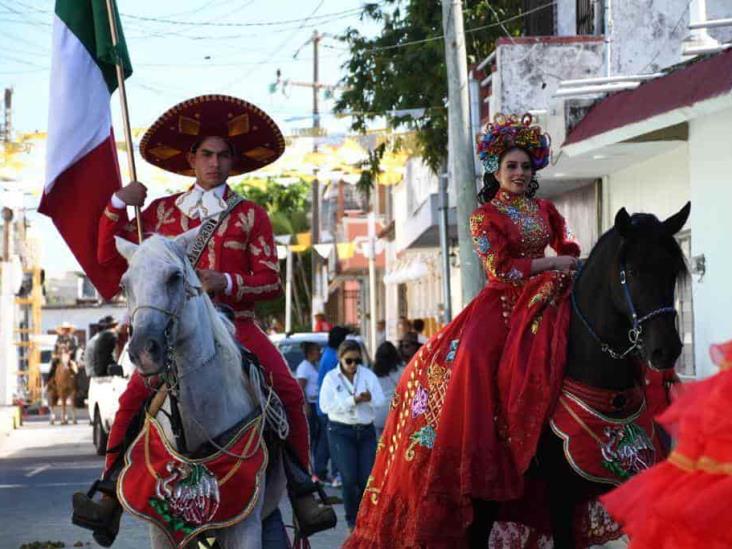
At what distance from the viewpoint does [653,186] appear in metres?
17.2

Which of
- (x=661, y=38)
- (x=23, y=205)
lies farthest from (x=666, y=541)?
(x=23, y=205)

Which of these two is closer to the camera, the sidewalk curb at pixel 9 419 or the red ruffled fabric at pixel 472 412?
the red ruffled fabric at pixel 472 412

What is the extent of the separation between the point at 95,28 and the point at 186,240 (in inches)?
71.8

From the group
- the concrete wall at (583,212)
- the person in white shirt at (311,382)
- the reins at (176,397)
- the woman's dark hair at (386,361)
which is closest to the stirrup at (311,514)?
the reins at (176,397)

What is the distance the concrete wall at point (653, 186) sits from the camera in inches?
632

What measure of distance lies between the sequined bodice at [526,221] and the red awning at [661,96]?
339 cm

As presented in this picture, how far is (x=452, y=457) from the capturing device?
8133 mm

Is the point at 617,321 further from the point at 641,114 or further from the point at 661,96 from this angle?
the point at 641,114

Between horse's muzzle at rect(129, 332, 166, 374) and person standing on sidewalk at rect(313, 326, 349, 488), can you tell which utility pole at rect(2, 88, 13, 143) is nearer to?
person standing on sidewalk at rect(313, 326, 349, 488)

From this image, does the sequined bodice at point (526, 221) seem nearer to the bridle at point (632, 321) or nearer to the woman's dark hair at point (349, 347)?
the bridle at point (632, 321)

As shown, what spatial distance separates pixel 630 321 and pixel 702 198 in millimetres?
6578

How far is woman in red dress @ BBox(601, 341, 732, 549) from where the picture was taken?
3156mm

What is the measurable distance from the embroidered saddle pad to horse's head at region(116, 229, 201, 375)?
216cm

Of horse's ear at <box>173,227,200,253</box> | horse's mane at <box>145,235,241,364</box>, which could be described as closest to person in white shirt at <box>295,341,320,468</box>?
horse's mane at <box>145,235,241,364</box>
